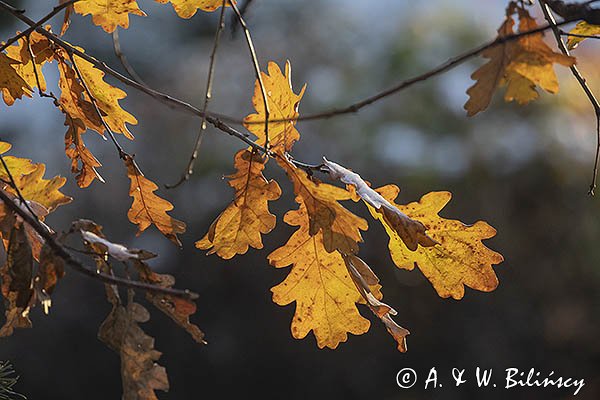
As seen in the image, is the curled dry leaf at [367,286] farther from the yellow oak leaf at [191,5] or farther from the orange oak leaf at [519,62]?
the yellow oak leaf at [191,5]

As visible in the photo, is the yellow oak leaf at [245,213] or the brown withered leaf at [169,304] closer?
the brown withered leaf at [169,304]

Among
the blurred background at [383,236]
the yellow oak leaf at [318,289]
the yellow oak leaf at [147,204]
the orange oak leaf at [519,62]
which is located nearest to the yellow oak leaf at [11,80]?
the yellow oak leaf at [147,204]

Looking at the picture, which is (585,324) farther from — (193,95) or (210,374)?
(193,95)

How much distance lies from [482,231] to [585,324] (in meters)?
4.43

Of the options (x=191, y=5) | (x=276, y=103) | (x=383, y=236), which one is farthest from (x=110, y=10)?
(x=383, y=236)

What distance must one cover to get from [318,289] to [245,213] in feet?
0.44

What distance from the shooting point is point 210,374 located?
4.71 metres

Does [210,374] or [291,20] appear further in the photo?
[291,20]

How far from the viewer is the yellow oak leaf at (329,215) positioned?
30.1 inches

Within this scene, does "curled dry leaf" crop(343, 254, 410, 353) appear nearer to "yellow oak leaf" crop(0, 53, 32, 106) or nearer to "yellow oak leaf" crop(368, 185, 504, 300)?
"yellow oak leaf" crop(368, 185, 504, 300)

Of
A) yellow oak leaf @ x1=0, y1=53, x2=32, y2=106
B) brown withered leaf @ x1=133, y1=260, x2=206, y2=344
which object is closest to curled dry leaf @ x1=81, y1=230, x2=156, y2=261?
brown withered leaf @ x1=133, y1=260, x2=206, y2=344

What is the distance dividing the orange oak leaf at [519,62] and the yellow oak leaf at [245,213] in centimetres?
29

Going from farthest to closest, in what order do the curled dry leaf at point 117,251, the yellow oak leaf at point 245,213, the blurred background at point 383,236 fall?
the blurred background at point 383,236 < the yellow oak leaf at point 245,213 < the curled dry leaf at point 117,251

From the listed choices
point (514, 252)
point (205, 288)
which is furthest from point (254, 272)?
point (514, 252)
